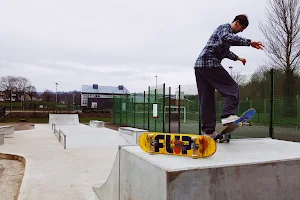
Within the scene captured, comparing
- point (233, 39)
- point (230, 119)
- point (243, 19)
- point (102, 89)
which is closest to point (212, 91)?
point (230, 119)

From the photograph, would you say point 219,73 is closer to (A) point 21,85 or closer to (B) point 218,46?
(B) point 218,46

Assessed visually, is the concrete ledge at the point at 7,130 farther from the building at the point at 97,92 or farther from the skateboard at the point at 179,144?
the building at the point at 97,92

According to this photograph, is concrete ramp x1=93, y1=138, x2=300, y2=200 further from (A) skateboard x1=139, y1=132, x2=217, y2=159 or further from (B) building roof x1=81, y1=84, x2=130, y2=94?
(B) building roof x1=81, y1=84, x2=130, y2=94

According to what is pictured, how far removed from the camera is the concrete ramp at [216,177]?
1.83 m

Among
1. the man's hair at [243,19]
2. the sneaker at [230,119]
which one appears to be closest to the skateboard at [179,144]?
the sneaker at [230,119]

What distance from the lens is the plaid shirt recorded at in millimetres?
3143

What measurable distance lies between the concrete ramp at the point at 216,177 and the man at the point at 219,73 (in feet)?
2.68

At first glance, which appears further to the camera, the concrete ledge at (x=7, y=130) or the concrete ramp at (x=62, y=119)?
the concrete ramp at (x=62, y=119)

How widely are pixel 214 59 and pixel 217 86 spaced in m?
0.33

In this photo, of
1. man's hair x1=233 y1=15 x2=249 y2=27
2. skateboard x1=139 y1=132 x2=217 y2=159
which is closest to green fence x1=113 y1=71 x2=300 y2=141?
man's hair x1=233 y1=15 x2=249 y2=27

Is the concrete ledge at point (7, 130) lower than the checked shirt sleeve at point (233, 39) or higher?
lower

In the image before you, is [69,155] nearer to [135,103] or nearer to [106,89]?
[135,103]

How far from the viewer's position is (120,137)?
36.6 ft

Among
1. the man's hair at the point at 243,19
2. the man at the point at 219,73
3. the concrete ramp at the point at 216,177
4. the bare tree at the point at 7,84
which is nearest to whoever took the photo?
the concrete ramp at the point at 216,177
